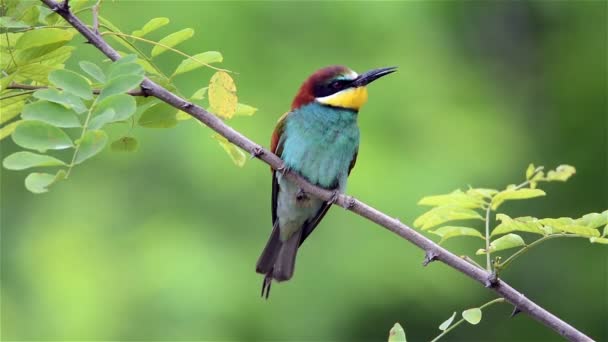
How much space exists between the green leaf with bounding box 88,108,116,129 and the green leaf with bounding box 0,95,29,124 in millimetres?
199

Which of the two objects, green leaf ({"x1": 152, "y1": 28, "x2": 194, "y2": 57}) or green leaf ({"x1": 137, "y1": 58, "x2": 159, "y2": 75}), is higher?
green leaf ({"x1": 152, "y1": 28, "x2": 194, "y2": 57})

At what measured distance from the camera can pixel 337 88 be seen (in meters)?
2.29

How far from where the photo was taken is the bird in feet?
Answer: 7.22

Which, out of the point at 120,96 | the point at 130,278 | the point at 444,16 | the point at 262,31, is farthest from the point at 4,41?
the point at 444,16

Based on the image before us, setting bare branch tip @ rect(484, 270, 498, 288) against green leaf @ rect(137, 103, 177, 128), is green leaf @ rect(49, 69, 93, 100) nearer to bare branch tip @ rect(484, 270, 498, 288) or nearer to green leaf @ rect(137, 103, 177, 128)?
green leaf @ rect(137, 103, 177, 128)

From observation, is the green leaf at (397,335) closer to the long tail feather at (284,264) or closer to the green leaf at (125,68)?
the green leaf at (125,68)

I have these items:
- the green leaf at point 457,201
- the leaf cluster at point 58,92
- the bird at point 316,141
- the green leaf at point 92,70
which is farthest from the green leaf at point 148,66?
the bird at point 316,141

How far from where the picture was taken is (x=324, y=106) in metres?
2.28

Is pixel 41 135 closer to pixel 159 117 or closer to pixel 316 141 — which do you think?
pixel 159 117

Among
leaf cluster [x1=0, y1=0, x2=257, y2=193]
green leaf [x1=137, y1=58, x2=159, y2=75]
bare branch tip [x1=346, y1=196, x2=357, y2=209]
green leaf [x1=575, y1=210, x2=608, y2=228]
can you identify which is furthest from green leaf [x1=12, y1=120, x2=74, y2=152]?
green leaf [x1=575, y1=210, x2=608, y2=228]

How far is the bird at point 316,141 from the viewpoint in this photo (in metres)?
2.20

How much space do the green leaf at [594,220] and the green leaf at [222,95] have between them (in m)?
0.54

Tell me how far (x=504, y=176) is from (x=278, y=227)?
169cm

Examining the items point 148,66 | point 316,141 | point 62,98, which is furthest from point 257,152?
point 316,141
